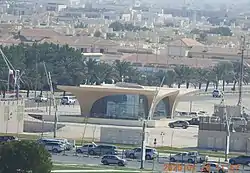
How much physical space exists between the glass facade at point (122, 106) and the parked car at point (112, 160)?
13668mm

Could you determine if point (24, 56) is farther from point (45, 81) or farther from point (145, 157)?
point (145, 157)

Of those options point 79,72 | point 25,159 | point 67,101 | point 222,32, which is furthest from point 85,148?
point 222,32

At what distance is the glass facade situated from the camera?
49125mm

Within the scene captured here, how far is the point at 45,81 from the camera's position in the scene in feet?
196

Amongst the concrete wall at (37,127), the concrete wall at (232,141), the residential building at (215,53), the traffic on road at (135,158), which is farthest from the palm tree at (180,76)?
the traffic on road at (135,158)

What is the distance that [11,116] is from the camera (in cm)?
4419

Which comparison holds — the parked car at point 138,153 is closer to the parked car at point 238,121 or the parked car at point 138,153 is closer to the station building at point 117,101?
the parked car at point 238,121

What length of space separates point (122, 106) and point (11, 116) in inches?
241

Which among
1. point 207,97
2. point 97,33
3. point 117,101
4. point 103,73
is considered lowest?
point 207,97

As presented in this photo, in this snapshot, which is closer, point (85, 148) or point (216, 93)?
point (85, 148)

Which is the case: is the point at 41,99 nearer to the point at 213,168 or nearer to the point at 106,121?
the point at 106,121

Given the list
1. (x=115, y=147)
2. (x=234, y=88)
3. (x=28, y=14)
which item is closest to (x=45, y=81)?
(x=234, y=88)

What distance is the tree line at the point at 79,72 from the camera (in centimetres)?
6053

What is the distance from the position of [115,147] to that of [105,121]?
9928 millimetres
